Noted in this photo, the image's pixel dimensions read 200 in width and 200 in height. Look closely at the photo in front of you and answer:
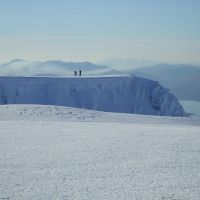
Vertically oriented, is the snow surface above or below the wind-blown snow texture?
above

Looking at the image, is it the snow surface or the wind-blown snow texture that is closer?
the snow surface

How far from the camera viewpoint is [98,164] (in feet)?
34.2

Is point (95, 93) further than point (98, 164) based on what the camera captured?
Yes

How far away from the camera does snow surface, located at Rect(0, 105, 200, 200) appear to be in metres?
8.14

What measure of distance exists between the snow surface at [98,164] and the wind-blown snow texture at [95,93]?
7168 centimetres

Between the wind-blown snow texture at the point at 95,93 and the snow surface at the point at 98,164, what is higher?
the snow surface at the point at 98,164

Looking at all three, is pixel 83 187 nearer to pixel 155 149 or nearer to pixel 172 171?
pixel 172 171

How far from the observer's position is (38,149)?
1252 centimetres

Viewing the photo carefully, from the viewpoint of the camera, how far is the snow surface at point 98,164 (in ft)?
26.7

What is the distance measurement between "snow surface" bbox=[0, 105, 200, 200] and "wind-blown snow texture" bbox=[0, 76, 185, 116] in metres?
71.7

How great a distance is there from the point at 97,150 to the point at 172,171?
3.12 metres

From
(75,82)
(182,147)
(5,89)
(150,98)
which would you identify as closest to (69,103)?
(75,82)

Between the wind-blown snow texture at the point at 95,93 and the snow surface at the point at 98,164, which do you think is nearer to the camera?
the snow surface at the point at 98,164

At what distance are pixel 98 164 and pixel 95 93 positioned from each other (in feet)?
267
